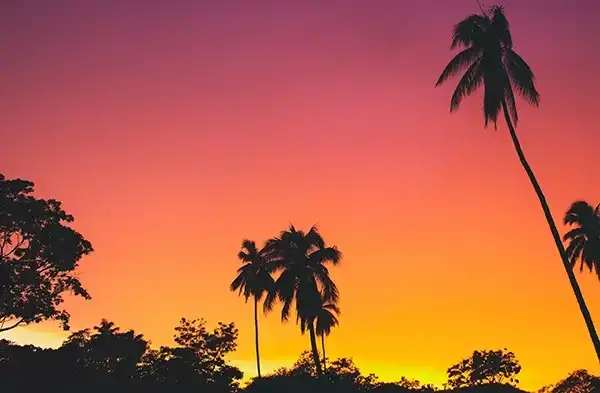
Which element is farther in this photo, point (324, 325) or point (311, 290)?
point (324, 325)

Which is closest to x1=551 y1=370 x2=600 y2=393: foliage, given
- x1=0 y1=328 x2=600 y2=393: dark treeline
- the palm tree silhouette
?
x1=0 y1=328 x2=600 y2=393: dark treeline

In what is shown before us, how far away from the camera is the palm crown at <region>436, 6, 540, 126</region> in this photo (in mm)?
30266

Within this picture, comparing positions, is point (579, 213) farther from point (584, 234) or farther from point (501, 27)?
point (501, 27)

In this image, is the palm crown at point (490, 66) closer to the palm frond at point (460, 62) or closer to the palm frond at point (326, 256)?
the palm frond at point (460, 62)

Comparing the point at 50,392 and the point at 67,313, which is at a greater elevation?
the point at 67,313

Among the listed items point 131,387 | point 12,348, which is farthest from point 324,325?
point 12,348

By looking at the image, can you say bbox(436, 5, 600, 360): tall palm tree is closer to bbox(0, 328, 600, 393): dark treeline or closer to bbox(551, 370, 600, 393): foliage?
bbox(0, 328, 600, 393): dark treeline

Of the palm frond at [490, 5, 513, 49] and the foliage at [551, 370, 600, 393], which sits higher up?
the palm frond at [490, 5, 513, 49]

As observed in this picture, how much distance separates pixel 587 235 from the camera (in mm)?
49656

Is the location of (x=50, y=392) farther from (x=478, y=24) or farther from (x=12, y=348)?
(x=478, y=24)

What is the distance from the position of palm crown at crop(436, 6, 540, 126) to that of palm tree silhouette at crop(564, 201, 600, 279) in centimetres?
2359

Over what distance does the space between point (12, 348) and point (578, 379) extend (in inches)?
3265

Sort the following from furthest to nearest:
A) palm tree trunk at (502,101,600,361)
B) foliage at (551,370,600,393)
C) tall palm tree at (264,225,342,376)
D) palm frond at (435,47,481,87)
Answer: foliage at (551,370,600,393), tall palm tree at (264,225,342,376), palm frond at (435,47,481,87), palm tree trunk at (502,101,600,361)

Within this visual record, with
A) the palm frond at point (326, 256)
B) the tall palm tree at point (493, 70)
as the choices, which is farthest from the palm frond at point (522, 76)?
the palm frond at point (326, 256)
